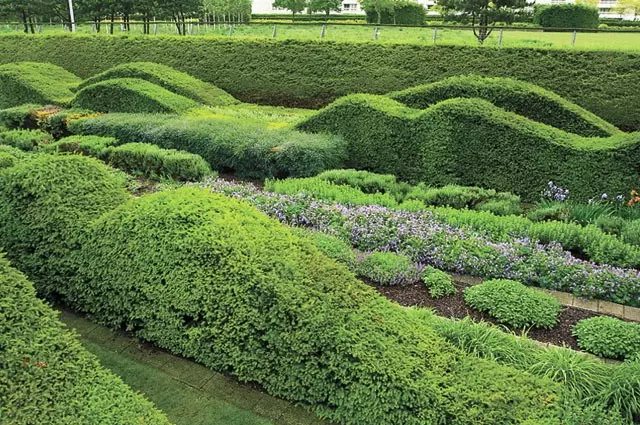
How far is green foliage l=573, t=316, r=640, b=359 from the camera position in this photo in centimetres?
405

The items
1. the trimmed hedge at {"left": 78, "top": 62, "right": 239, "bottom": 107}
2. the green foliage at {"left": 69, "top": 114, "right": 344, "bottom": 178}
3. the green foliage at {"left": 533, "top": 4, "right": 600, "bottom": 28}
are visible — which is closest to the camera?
the green foliage at {"left": 69, "top": 114, "right": 344, "bottom": 178}

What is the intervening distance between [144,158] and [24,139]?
393 centimetres

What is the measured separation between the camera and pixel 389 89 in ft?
50.4

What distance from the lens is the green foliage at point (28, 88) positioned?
15450mm

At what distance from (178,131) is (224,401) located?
7.53 m

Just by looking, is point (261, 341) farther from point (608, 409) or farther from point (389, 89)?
point (389, 89)

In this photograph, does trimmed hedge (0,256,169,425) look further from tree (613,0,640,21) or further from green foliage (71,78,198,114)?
tree (613,0,640,21)

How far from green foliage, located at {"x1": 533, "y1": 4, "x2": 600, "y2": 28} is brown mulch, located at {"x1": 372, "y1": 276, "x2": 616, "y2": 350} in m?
22.6

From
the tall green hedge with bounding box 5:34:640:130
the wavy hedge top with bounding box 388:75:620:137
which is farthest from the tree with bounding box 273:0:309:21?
the wavy hedge top with bounding box 388:75:620:137

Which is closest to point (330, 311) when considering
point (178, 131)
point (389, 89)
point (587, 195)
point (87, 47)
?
point (587, 195)

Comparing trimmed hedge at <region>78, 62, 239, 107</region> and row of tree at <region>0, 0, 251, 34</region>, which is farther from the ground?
row of tree at <region>0, 0, 251, 34</region>

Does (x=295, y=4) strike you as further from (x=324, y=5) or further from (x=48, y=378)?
(x=48, y=378)

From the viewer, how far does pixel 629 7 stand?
46.7 metres

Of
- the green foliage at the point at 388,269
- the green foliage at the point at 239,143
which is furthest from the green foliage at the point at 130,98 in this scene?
the green foliage at the point at 388,269
